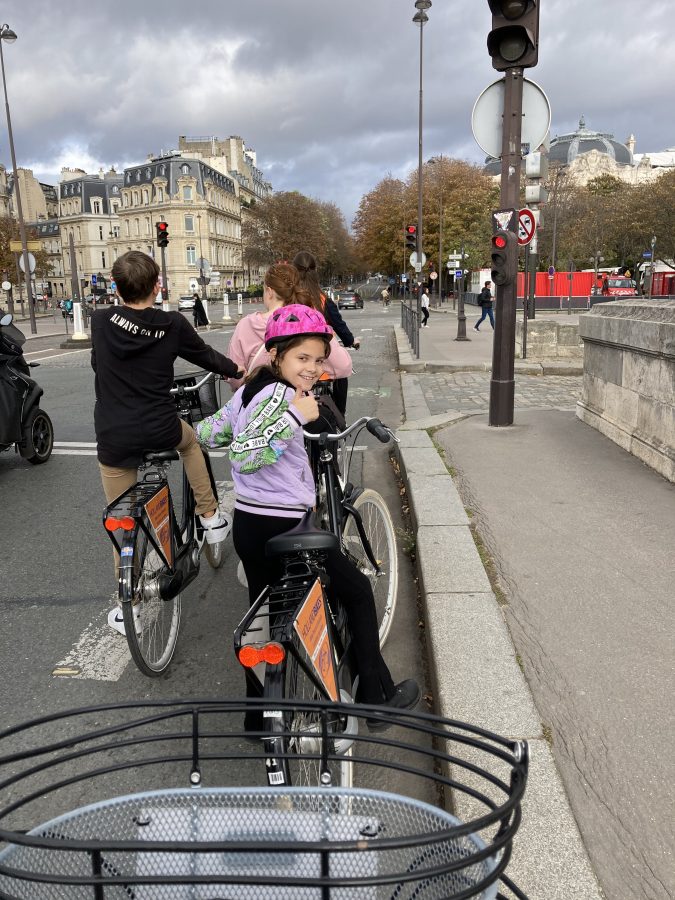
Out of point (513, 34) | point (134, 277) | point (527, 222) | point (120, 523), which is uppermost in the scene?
point (513, 34)

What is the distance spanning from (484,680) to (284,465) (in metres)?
1.24

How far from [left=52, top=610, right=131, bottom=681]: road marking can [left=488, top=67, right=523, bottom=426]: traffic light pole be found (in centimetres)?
552

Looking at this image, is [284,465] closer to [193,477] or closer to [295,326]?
[295,326]

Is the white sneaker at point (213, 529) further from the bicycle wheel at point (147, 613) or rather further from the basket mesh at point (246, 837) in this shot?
the basket mesh at point (246, 837)

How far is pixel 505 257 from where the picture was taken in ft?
27.2

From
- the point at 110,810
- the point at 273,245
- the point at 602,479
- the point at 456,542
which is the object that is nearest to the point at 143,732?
the point at 110,810

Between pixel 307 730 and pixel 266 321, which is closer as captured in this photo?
pixel 307 730

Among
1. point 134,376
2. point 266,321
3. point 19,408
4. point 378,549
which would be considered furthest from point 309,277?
point 19,408

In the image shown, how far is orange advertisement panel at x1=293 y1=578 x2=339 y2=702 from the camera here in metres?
2.09

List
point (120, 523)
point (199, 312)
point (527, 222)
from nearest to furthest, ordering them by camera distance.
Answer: point (120, 523), point (527, 222), point (199, 312)

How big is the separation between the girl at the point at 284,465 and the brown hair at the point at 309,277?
6.50ft

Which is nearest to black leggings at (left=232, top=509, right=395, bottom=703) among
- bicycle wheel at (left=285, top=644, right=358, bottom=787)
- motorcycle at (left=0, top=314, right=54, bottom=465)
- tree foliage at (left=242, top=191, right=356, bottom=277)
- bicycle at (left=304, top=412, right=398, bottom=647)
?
bicycle wheel at (left=285, top=644, right=358, bottom=787)

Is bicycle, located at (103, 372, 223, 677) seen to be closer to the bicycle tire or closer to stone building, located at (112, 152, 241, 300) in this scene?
the bicycle tire

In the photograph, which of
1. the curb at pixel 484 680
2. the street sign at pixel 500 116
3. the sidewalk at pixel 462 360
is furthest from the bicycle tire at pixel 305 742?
the sidewalk at pixel 462 360
